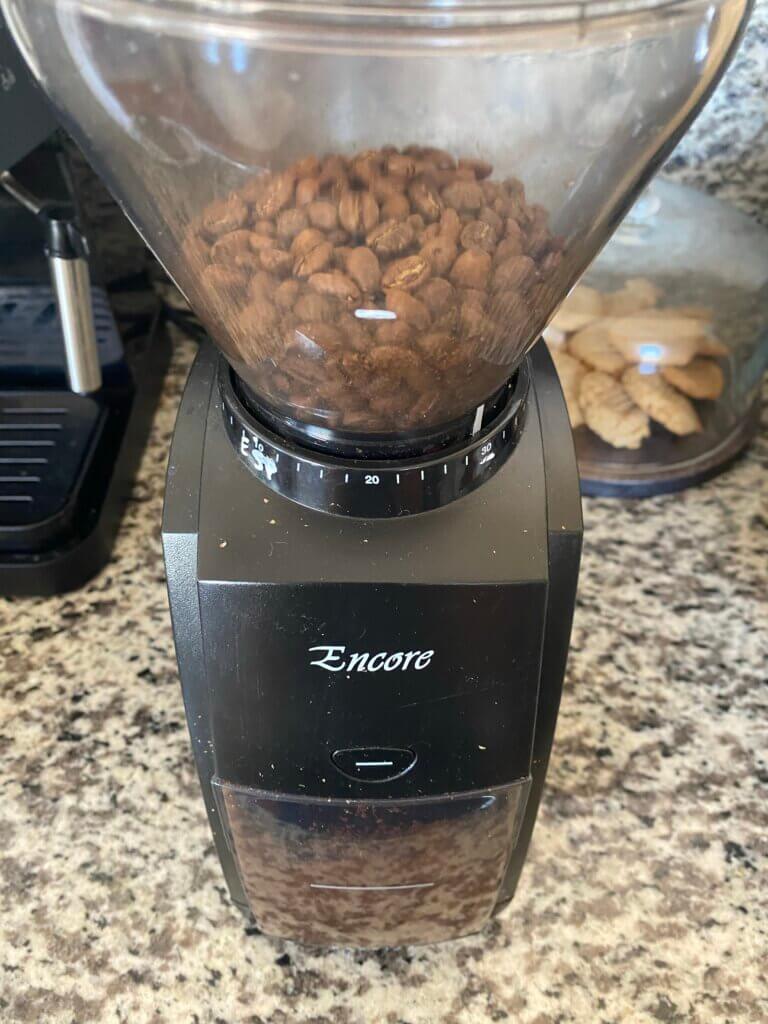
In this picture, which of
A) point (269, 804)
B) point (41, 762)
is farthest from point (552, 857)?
point (41, 762)

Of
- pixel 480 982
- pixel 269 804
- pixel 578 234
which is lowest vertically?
pixel 480 982

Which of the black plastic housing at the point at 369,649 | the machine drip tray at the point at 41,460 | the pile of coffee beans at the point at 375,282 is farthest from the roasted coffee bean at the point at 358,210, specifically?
the machine drip tray at the point at 41,460

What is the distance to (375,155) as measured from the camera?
357 millimetres

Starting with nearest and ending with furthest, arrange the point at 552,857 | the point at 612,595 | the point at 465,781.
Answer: the point at 465,781
the point at 552,857
the point at 612,595

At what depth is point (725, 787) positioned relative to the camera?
59 cm

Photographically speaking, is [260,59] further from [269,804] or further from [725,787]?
[725,787]

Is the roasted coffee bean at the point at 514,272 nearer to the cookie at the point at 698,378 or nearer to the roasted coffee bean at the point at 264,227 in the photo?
the roasted coffee bean at the point at 264,227

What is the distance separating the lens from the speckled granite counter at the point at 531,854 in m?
0.50

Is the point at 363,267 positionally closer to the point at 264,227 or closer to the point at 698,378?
the point at 264,227

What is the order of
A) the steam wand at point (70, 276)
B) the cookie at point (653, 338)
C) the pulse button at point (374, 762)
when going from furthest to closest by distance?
1. the cookie at point (653, 338)
2. the steam wand at point (70, 276)
3. the pulse button at point (374, 762)

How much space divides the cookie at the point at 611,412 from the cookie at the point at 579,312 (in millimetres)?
41

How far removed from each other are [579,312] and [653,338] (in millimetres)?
61

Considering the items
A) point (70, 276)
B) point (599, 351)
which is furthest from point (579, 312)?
point (70, 276)

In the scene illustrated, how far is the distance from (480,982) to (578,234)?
381 millimetres
